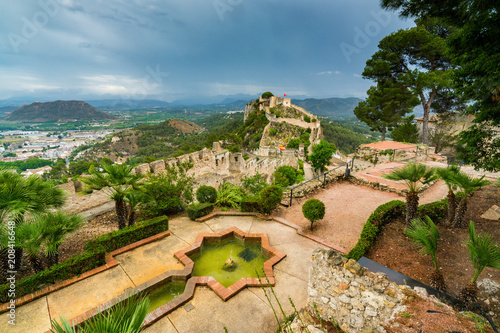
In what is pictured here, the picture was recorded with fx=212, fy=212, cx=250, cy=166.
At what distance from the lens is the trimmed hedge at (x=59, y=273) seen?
468 cm

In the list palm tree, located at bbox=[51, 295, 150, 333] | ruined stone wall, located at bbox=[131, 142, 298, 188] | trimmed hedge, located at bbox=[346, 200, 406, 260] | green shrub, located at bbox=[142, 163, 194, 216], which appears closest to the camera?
palm tree, located at bbox=[51, 295, 150, 333]

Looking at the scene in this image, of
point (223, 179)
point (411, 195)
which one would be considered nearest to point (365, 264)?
point (411, 195)

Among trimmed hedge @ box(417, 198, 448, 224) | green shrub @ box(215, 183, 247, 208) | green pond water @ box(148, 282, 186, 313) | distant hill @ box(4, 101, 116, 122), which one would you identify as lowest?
distant hill @ box(4, 101, 116, 122)

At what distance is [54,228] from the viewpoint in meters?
5.03

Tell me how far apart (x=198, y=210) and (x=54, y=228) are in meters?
4.35

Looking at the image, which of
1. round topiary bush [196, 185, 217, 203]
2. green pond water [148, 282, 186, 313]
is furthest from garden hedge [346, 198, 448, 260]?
round topiary bush [196, 185, 217, 203]

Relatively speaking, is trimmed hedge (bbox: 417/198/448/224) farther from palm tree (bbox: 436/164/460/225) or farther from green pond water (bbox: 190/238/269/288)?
green pond water (bbox: 190/238/269/288)

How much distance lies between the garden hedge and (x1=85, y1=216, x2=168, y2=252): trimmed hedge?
6267 mm

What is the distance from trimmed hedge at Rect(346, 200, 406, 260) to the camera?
529cm

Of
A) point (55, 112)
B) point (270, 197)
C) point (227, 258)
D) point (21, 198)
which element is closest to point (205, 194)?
point (270, 197)

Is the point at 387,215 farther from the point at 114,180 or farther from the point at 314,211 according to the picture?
the point at 114,180

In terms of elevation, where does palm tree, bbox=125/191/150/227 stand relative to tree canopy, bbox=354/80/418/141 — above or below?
below

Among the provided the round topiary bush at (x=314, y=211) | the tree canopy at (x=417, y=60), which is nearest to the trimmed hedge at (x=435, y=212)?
the round topiary bush at (x=314, y=211)

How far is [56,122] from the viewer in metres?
164
